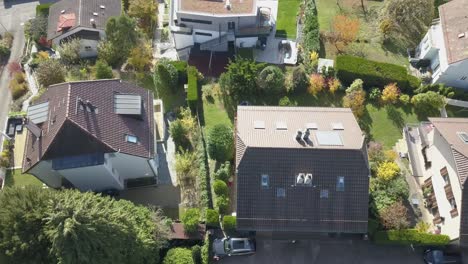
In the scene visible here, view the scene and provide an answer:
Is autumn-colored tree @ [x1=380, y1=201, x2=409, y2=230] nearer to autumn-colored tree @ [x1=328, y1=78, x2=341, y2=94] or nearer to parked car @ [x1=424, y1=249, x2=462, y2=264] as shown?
parked car @ [x1=424, y1=249, x2=462, y2=264]

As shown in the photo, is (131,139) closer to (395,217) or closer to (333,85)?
(333,85)

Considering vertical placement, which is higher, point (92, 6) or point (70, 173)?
point (92, 6)

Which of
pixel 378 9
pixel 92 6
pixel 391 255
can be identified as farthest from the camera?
pixel 378 9

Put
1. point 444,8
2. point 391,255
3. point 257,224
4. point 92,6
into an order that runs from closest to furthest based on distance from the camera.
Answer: point 257,224 < point 391,255 < point 444,8 < point 92,6

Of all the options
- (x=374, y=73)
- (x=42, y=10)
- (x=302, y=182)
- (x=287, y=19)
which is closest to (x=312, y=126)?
(x=302, y=182)

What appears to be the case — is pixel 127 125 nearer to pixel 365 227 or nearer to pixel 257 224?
pixel 257 224

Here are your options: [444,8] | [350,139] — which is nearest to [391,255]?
[350,139]
